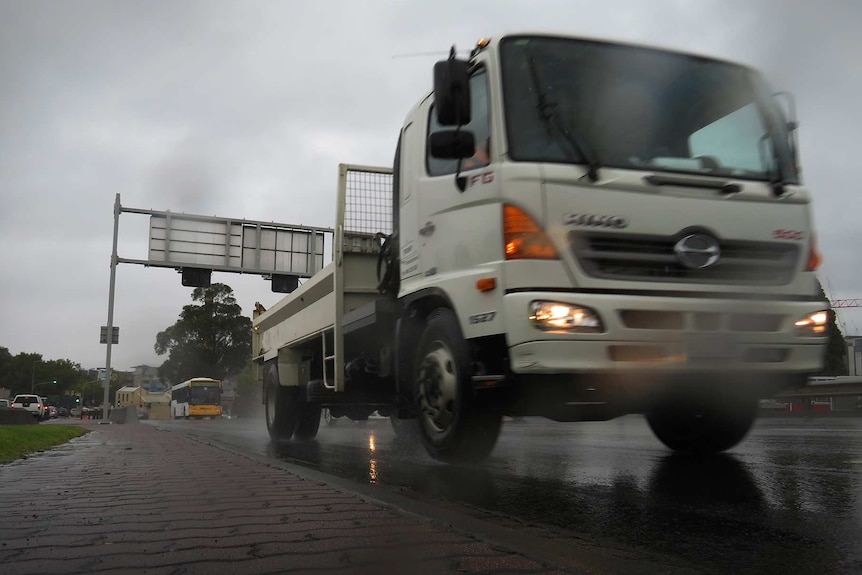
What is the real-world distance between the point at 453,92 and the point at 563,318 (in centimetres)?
167

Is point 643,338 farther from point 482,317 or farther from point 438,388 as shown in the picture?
point 438,388

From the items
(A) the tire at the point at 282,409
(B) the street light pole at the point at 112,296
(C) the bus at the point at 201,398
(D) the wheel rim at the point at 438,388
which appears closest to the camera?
(D) the wheel rim at the point at 438,388

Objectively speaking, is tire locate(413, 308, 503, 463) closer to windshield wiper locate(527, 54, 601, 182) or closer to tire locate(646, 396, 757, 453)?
tire locate(646, 396, 757, 453)

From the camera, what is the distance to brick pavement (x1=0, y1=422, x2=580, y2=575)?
102 inches

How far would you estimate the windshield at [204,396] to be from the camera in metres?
52.2

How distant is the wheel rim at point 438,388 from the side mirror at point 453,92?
5.06ft

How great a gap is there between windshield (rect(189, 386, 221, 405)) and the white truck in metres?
49.6

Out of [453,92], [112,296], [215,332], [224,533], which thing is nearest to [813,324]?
[453,92]

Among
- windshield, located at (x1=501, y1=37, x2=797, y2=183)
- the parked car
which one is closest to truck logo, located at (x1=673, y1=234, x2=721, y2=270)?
windshield, located at (x1=501, y1=37, x2=797, y2=183)

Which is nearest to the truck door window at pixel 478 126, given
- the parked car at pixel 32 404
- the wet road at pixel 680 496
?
the wet road at pixel 680 496

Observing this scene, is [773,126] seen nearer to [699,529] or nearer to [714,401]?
[714,401]

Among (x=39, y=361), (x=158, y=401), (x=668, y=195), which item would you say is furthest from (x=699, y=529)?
(x=39, y=361)

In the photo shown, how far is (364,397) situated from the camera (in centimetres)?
745

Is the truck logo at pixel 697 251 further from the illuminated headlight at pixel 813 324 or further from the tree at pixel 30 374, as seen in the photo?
the tree at pixel 30 374
